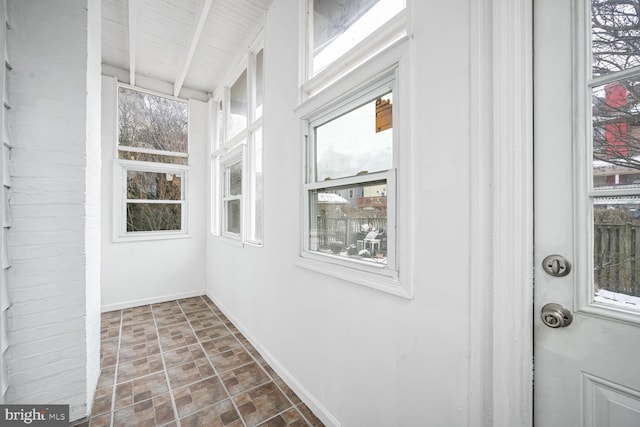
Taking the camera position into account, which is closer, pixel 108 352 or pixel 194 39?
pixel 108 352

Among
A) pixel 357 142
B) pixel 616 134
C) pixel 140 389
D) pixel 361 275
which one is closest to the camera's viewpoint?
pixel 616 134

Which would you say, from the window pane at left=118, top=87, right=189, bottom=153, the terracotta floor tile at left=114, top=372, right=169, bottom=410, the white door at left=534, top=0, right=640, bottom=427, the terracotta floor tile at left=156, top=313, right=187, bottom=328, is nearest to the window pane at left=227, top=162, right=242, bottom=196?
the window pane at left=118, top=87, right=189, bottom=153

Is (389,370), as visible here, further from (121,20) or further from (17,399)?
(121,20)

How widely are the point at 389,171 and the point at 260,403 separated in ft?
6.31

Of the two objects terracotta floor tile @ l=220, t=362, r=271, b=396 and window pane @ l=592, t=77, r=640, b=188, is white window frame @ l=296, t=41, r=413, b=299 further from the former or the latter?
terracotta floor tile @ l=220, t=362, r=271, b=396

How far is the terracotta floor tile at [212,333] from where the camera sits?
116 inches

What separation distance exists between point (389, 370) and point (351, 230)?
775mm

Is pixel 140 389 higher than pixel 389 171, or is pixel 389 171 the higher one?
pixel 389 171

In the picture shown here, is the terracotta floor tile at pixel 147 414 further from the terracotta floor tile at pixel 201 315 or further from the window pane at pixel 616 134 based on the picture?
the window pane at pixel 616 134

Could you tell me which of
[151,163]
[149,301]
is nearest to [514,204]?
[151,163]

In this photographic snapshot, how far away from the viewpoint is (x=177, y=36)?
10.2 ft

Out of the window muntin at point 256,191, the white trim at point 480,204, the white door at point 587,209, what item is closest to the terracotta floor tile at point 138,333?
the window muntin at point 256,191

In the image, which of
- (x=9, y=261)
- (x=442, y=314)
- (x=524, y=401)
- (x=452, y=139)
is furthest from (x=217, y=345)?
(x=452, y=139)

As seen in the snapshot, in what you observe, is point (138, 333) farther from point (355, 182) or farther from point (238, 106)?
point (355, 182)
